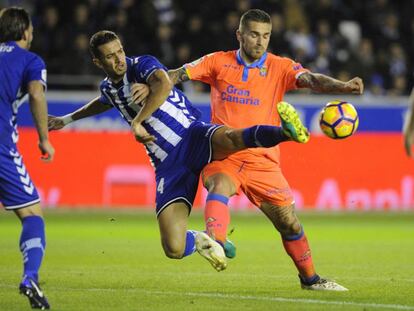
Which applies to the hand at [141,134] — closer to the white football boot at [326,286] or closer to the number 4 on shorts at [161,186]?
the number 4 on shorts at [161,186]

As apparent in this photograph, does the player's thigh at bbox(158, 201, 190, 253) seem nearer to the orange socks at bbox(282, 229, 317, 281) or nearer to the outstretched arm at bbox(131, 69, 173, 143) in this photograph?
the outstretched arm at bbox(131, 69, 173, 143)

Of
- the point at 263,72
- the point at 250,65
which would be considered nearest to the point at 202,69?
the point at 250,65

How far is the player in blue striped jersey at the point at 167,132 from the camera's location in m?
8.25

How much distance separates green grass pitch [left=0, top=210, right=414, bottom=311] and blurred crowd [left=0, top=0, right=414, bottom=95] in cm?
351

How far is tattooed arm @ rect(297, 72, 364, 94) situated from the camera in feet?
26.6

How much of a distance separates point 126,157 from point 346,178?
4117mm

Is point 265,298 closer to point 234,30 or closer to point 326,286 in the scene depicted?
point 326,286

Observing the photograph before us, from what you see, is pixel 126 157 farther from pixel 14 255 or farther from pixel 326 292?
pixel 326 292

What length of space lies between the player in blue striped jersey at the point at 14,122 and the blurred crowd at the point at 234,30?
1157cm

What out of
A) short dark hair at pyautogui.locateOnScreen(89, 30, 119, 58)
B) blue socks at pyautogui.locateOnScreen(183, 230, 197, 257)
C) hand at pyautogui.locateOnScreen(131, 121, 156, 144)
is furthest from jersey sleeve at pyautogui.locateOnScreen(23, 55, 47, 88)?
blue socks at pyautogui.locateOnScreen(183, 230, 197, 257)

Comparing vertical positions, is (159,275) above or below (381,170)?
above

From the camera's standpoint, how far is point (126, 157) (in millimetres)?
18547

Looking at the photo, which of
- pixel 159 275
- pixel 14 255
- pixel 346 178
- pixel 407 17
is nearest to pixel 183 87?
pixel 346 178

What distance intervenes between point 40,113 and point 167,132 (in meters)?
1.81
